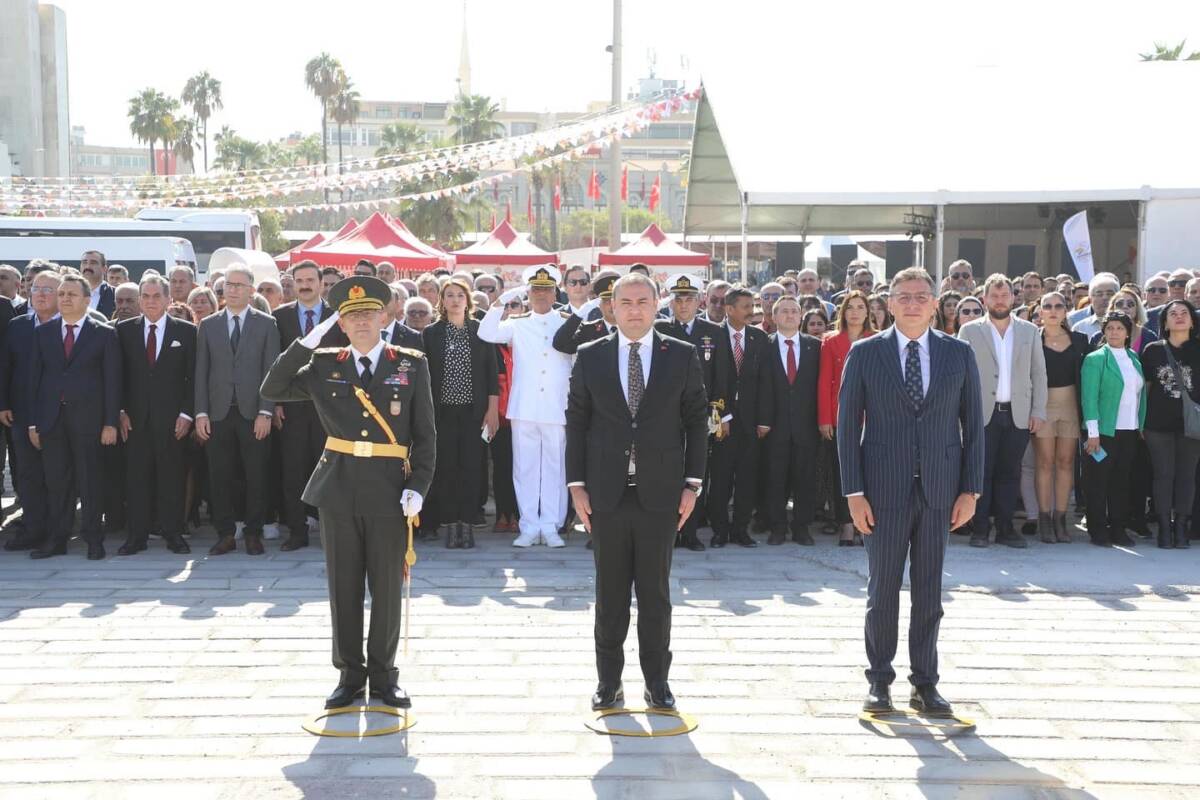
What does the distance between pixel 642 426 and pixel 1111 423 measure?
5.48 metres

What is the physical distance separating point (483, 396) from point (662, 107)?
13834mm

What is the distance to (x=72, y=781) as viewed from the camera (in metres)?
4.55

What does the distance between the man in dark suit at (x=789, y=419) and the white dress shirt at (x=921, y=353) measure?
157 inches

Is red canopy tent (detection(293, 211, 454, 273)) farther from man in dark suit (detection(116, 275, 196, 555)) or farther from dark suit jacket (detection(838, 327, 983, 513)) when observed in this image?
dark suit jacket (detection(838, 327, 983, 513))

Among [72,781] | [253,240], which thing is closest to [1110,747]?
[72,781]

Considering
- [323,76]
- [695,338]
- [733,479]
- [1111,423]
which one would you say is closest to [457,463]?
[695,338]

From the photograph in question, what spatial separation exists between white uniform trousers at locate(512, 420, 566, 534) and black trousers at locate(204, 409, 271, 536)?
1908 millimetres

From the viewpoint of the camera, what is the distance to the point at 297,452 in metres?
9.08

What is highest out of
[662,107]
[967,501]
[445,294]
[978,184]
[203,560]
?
[662,107]

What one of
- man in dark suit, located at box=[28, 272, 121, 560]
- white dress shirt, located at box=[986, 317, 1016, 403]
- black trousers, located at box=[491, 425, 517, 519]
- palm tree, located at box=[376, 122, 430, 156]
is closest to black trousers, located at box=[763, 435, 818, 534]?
white dress shirt, located at box=[986, 317, 1016, 403]

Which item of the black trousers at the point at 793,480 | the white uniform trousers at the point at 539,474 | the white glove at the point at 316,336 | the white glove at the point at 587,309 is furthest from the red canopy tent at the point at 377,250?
the white glove at the point at 316,336

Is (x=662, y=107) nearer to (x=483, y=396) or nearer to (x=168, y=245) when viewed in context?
(x=168, y=245)

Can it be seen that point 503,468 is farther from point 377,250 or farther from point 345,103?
point 345,103

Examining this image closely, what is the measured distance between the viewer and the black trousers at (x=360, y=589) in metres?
5.42
